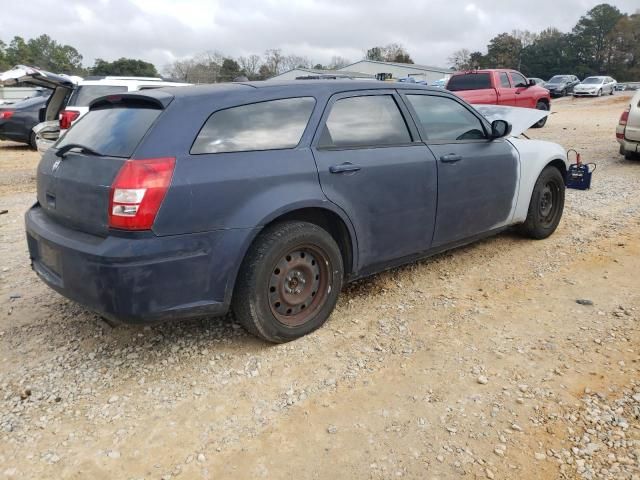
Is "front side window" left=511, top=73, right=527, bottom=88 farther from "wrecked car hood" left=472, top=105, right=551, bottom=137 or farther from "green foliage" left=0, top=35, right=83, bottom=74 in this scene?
"green foliage" left=0, top=35, right=83, bottom=74

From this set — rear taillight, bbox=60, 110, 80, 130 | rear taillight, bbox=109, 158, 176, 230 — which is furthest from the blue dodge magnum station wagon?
rear taillight, bbox=60, 110, 80, 130

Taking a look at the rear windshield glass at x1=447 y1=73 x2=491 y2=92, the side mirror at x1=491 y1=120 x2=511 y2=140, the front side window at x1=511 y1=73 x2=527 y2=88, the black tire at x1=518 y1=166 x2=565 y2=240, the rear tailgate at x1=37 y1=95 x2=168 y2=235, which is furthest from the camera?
the front side window at x1=511 y1=73 x2=527 y2=88

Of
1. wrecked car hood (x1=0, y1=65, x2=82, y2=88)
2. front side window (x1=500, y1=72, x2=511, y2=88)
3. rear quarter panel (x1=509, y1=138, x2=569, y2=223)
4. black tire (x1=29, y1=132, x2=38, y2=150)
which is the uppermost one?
front side window (x1=500, y1=72, x2=511, y2=88)

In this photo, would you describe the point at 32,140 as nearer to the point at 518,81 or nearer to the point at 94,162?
the point at 94,162

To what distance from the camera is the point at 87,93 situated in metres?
9.62

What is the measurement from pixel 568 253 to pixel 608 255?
344 mm

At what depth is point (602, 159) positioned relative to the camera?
10.0 m

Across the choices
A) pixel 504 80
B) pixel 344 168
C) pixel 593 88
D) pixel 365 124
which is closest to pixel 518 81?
pixel 504 80

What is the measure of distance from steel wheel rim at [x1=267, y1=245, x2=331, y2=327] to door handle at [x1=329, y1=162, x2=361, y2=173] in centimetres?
50

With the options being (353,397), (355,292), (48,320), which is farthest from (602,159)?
(48,320)

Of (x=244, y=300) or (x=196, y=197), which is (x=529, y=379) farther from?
(x=196, y=197)

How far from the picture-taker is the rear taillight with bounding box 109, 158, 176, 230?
2619 mm

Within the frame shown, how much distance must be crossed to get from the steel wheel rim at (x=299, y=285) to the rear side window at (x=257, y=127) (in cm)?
68

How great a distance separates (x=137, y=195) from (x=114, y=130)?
0.62 m
